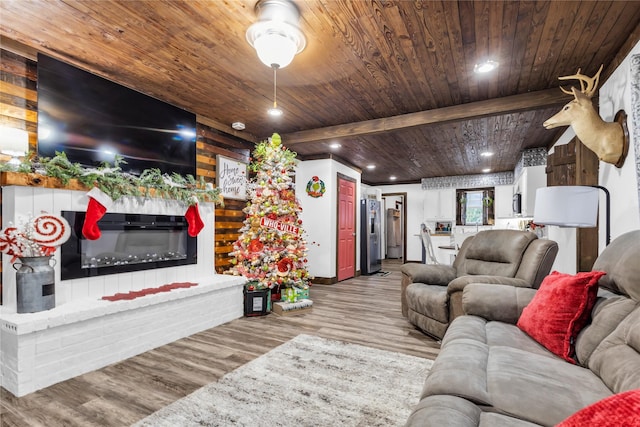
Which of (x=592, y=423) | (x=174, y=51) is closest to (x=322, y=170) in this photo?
(x=174, y=51)

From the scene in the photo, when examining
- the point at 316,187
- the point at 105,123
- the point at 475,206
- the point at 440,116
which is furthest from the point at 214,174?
the point at 475,206

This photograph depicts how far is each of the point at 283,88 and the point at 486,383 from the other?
296cm

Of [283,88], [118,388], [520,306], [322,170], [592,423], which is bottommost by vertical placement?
[118,388]

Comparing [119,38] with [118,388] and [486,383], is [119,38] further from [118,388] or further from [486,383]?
[486,383]

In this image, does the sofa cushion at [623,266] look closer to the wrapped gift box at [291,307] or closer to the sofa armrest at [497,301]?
the sofa armrest at [497,301]

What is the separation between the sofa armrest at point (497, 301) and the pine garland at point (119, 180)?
9.30 ft

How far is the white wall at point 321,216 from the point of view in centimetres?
564

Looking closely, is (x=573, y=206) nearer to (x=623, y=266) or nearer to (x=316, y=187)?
(x=623, y=266)

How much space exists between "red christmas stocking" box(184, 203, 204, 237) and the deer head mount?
3.53 meters

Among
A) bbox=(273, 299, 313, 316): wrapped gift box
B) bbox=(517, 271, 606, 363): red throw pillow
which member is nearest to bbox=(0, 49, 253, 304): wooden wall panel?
bbox=(273, 299, 313, 316): wrapped gift box

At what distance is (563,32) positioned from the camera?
7.33 feet

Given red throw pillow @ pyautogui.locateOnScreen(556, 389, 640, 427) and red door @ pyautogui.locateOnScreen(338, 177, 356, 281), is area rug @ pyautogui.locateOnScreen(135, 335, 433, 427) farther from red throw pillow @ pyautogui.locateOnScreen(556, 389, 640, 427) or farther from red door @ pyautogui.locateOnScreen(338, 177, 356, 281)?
red door @ pyautogui.locateOnScreen(338, 177, 356, 281)

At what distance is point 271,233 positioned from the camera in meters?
3.85

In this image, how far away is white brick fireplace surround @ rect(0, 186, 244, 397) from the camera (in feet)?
6.58
